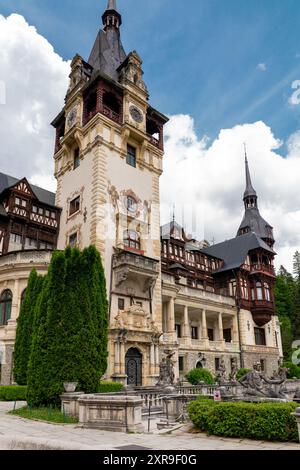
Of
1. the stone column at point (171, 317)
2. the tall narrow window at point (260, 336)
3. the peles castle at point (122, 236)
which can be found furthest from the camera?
the tall narrow window at point (260, 336)

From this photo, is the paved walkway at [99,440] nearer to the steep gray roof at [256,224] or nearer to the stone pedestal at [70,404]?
the stone pedestal at [70,404]

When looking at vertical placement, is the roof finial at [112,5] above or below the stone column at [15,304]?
above

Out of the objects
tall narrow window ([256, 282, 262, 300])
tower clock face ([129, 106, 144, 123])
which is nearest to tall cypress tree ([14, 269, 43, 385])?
tower clock face ([129, 106, 144, 123])

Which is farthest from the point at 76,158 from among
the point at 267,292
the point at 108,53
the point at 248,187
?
the point at 248,187

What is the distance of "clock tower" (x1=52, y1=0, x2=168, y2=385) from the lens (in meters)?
28.3

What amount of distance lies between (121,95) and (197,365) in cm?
2705

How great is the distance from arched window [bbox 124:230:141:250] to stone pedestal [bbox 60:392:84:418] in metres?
16.4

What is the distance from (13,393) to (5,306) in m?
7.88

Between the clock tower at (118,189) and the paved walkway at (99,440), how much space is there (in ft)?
44.0

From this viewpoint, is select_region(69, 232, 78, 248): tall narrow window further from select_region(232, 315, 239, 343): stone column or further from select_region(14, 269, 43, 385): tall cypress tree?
select_region(232, 315, 239, 343): stone column

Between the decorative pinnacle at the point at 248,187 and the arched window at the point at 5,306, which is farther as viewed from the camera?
the decorative pinnacle at the point at 248,187

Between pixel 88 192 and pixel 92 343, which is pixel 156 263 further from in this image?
pixel 92 343

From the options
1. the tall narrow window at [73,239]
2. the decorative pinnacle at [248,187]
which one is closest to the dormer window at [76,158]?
the tall narrow window at [73,239]

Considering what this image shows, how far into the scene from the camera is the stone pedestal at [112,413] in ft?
41.2
